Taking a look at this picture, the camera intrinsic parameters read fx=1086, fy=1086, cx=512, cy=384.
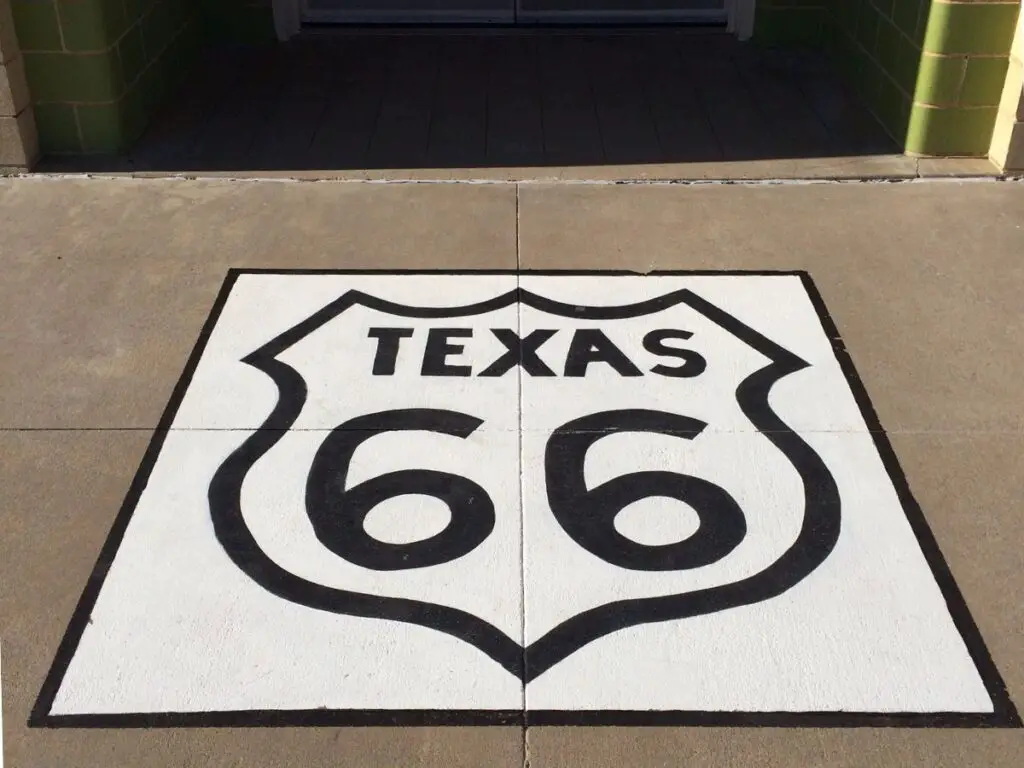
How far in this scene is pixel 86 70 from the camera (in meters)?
4.57

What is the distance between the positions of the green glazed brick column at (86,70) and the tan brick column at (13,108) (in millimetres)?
51

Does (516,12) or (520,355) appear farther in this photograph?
(516,12)

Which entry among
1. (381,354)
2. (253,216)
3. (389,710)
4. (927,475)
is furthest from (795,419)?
(253,216)

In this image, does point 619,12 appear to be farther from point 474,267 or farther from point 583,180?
point 474,267

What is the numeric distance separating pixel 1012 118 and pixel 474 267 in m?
2.38

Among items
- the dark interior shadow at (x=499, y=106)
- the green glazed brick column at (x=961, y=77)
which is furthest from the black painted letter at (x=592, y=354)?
the green glazed brick column at (x=961, y=77)

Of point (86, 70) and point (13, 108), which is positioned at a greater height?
point (86, 70)

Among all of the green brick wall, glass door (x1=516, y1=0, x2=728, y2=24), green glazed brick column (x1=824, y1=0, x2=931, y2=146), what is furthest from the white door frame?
the green brick wall

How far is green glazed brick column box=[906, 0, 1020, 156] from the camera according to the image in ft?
14.5

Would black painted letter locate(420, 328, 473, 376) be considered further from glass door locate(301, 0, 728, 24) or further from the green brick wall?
glass door locate(301, 0, 728, 24)

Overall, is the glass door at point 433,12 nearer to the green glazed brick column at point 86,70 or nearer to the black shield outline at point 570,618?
the green glazed brick column at point 86,70

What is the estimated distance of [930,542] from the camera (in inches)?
104

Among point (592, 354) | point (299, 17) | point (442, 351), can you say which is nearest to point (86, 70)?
point (299, 17)

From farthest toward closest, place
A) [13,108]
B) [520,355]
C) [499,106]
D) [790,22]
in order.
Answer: [790,22] < [499,106] < [13,108] < [520,355]
